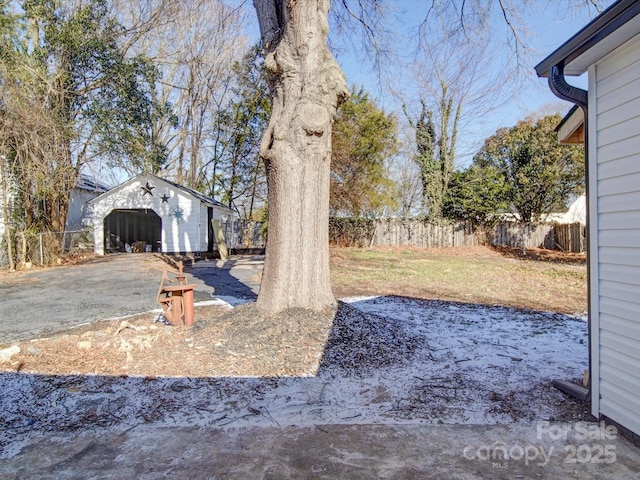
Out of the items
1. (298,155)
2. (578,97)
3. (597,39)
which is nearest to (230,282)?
(298,155)

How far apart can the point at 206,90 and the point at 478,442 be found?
25526 millimetres

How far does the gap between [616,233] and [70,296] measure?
856cm

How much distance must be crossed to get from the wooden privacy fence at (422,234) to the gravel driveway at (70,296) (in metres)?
11.4

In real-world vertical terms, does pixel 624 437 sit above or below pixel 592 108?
below

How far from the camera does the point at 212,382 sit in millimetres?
3338

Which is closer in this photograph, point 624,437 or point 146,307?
point 624,437

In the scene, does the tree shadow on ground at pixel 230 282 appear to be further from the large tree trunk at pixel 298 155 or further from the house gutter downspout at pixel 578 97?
the house gutter downspout at pixel 578 97

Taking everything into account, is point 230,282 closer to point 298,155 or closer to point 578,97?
point 298,155

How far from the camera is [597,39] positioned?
8.05 feet

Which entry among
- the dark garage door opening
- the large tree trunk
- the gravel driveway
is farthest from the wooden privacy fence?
the large tree trunk

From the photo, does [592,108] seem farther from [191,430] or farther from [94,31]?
[94,31]

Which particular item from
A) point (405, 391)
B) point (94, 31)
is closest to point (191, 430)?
point (405, 391)

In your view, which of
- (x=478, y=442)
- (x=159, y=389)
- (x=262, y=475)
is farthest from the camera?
(x=159, y=389)

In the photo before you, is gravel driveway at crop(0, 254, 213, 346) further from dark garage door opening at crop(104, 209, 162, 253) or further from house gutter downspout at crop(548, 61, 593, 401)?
dark garage door opening at crop(104, 209, 162, 253)
